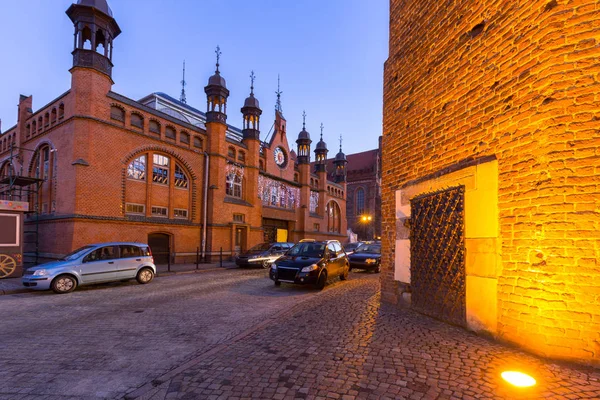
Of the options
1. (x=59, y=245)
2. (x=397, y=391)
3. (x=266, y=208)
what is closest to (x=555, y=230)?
(x=397, y=391)

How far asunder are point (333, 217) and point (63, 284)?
3208 cm

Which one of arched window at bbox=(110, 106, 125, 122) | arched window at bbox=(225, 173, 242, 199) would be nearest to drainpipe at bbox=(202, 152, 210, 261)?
arched window at bbox=(225, 173, 242, 199)

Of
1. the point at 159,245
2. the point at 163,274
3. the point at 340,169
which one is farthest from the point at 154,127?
the point at 340,169

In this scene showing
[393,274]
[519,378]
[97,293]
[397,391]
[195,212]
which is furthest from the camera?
[195,212]

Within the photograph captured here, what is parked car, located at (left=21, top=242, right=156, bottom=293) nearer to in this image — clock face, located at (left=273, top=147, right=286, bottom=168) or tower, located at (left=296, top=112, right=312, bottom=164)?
clock face, located at (left=273, top=147, right=286, bottom=168)

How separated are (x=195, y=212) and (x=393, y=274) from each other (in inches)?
651

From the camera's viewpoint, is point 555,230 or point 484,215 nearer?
point 555,230

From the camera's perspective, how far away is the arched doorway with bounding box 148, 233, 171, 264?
19.4 metres

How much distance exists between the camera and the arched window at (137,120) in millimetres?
18516

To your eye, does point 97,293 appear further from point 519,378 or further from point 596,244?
point 596,244

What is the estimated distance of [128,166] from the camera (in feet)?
59.5

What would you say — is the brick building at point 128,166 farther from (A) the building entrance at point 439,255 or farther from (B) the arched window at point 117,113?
(A) the building entrance at point 439,255

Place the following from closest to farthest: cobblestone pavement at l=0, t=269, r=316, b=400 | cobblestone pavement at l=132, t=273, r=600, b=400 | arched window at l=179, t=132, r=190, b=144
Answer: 1. cobblestone pavement at l=132, t=273, r=600, b=400
2. cobblestone pavement at l=0, t=269, r=316, b=400
3. arched window at l=179, t=132, r=190, b=144

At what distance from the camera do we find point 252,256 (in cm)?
1912
